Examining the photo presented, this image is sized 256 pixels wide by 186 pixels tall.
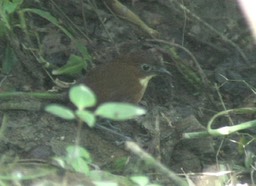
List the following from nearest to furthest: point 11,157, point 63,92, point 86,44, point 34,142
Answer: point 11,157 < point 34,142 < point 63,92 < point 86,44

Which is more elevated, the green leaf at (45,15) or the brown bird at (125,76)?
the green leaf at (45,15)

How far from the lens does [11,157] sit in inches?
190

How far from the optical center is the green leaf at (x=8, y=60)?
5.73 meters

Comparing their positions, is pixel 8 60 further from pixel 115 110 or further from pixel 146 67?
pixel 115 110

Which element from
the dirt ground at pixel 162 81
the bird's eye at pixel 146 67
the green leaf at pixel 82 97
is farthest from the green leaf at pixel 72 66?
the green leaf at pixel 82 97

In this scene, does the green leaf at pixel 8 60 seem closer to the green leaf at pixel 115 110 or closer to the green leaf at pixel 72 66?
the green leaf at pixel 72 66

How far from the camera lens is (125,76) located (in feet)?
18.9

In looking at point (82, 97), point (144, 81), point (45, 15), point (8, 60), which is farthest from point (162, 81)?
point (82, 97)

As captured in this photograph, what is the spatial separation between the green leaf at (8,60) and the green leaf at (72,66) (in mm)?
333

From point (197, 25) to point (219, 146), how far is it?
1431 mm

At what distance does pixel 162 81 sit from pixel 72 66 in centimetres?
81

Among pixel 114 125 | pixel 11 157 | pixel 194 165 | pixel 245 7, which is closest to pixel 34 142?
pixel 11 157

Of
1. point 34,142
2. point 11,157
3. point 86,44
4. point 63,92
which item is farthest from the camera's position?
point 86,44

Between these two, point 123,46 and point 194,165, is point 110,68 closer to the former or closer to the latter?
point 123,46
